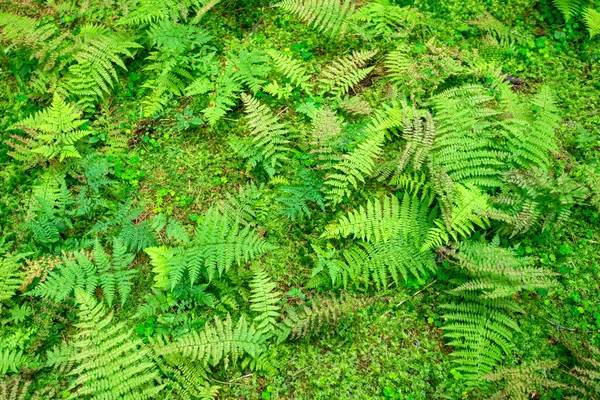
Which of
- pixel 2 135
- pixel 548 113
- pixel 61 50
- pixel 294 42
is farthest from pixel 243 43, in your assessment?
pixel 548 113

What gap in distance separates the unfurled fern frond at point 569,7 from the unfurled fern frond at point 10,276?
685 cm

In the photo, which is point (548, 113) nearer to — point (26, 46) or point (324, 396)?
point (324, 396)

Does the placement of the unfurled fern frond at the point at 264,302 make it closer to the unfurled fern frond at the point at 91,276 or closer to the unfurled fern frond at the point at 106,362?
the unfurled fern frond at the point at 106,362

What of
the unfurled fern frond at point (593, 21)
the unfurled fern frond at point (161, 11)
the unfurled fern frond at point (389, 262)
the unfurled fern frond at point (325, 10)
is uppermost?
the unfurled fern frond at point (593, 21)

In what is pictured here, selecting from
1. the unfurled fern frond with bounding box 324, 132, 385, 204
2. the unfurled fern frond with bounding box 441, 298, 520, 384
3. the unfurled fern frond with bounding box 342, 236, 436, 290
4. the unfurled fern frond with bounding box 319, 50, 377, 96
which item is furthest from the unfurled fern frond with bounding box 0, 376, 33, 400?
the unfurled fern frond with bounding box 319, 50, 377, 96

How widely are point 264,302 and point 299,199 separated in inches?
44.9

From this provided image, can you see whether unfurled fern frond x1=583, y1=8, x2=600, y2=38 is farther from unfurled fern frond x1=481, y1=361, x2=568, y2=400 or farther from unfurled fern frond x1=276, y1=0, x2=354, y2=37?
unfurled fern frond x1=481, y1=361, x2=568, y2=400

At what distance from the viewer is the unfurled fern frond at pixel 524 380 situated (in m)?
3.85

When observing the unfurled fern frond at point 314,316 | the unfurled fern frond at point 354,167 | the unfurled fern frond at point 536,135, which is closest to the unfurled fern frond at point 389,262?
the unfurled fern frond at point 314,316

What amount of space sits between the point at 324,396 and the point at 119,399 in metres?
1.85

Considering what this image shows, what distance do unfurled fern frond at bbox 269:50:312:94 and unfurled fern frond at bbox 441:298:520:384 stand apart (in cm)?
292

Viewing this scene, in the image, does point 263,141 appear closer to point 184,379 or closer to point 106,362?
point 184,379

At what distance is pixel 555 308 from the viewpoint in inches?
168

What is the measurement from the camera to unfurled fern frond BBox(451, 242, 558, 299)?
4004 mm
